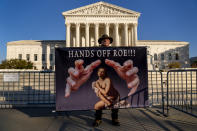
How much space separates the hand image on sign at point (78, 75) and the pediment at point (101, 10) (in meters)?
41.8

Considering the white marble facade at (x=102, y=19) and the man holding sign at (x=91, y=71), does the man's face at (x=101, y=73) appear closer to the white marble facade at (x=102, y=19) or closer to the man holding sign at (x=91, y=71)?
the man holding sign at (x=91, y=71)

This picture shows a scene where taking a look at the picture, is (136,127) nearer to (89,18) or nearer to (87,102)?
(87,102)

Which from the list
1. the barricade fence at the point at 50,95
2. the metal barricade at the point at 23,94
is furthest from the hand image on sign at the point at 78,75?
the metal barricade at the point at 23,94

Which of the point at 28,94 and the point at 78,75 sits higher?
the point at 78,75

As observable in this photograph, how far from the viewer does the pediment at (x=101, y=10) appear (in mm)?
42312

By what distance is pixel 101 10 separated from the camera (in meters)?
42.8

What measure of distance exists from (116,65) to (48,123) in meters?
2.43

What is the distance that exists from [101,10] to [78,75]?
142 feet

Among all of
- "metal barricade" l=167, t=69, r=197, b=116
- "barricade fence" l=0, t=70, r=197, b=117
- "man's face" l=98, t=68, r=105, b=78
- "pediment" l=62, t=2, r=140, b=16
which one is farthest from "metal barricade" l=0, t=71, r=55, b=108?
"pediment" l=62, t=2, r=140, b=16

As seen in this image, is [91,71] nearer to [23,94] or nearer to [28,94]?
[28,94]

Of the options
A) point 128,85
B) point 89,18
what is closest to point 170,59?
point 89,18

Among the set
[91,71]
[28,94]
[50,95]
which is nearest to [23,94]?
[28,94]

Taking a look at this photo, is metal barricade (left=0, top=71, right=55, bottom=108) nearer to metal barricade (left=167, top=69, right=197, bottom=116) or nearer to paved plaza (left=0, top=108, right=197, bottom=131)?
paved plaza (left=0, top=108, right=197, bottom=131)

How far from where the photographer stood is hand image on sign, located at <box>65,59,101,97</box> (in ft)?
11.8
